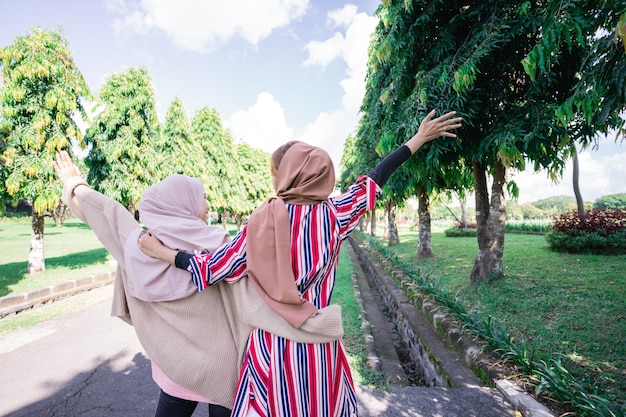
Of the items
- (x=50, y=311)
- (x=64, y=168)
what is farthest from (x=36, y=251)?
→ (x=64, y=168)

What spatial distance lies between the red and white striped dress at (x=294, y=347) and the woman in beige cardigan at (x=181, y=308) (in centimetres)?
9

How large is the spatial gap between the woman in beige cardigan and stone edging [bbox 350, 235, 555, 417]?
211 centimetres

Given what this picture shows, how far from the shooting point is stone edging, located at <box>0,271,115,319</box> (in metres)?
5.97

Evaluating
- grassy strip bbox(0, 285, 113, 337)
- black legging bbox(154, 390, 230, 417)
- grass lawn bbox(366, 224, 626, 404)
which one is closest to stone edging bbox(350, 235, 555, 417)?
grass lawn bbox(366, 224, 626, 404)

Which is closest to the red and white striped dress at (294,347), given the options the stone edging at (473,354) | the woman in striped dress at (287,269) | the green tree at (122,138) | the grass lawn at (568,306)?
the woman in striped dress at (287,269)

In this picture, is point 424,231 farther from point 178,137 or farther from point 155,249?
point 178,137

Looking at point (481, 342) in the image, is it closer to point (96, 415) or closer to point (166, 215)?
point (166, 215)

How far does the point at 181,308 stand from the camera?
1.55 meters

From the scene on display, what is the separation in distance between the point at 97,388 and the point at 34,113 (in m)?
7.74

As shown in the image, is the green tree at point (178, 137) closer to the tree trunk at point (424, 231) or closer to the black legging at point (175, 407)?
the tree trunk at point (424, 231)

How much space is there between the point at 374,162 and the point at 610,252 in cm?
811

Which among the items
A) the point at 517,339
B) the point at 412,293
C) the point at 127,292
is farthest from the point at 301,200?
the point at 412,293

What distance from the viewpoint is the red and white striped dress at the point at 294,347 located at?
140cm

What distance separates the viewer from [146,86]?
441 inches
